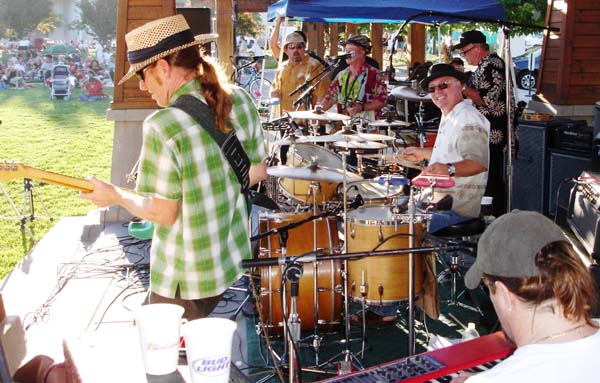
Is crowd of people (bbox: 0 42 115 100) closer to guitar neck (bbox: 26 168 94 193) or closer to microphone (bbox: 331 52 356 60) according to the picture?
microphone (bbox: 331 52 356 60)

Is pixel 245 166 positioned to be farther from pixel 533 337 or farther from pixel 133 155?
pixel 133 155

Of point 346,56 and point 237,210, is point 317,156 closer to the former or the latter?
point 237,210

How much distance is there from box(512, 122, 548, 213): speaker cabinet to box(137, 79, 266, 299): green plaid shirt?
4869 mm

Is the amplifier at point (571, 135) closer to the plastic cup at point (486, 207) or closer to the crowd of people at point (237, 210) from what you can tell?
the plastic cup at point (486, 207)

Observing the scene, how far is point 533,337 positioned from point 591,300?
0.18 m

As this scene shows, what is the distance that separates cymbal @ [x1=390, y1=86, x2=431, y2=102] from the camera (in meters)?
9.18

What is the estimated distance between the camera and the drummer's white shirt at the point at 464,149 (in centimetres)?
443

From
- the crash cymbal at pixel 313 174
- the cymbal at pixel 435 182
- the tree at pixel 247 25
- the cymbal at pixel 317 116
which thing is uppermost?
the tree at pixel 247 25

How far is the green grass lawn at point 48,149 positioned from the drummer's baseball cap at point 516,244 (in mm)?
1644

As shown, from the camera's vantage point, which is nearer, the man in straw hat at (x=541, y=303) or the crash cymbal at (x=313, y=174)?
the man in straw hat at (x=541, y=303)

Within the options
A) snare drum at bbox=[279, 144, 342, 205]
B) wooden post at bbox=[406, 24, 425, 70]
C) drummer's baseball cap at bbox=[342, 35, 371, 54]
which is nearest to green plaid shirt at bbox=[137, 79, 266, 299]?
snare drum at bbox=[279, 144, 342, 205]

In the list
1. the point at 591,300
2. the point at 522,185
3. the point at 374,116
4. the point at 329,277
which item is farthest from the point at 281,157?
the point at 591,300

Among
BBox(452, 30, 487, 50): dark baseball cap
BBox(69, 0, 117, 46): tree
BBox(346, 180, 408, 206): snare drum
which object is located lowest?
BBox(346, 180, 408, 206): snare drum

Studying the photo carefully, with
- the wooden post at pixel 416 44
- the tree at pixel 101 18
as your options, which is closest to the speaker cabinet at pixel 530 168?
the wooden post at pixel 416 44
